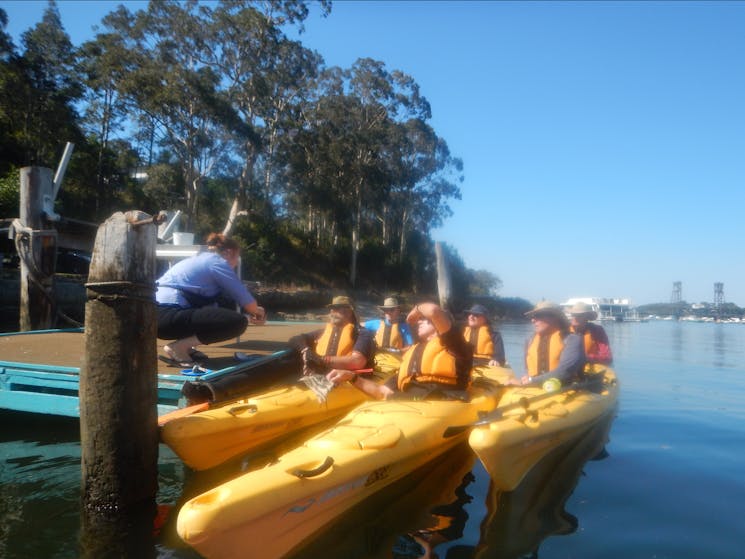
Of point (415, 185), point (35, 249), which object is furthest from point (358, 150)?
point (35, 249)

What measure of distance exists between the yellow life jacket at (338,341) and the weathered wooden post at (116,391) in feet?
8.01

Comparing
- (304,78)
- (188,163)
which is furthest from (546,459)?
(304,78)

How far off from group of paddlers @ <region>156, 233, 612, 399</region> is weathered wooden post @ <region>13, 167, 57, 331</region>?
4373mm

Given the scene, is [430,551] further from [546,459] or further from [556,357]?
[556,357]

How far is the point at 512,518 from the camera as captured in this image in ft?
15.1

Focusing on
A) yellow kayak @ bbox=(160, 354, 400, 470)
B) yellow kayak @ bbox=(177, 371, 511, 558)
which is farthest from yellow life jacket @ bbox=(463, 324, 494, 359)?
yellow kayak @ bbox=(177, 371, 511, 558)

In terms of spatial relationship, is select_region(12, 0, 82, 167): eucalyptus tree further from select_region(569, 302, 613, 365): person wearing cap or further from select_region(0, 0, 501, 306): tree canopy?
select_region(569, 302, 613, 365): person wearing cap

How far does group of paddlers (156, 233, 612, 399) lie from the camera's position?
535 cm

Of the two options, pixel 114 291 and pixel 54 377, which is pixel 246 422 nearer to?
pixel 114 291

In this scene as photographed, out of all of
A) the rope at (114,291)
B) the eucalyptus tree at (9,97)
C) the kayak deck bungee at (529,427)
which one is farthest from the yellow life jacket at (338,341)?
the eucalyptus tree at (9,97)

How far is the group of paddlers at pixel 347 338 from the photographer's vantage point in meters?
5.35

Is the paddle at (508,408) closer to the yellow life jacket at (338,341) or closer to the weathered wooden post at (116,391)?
the yellow life jacket at (338,341)

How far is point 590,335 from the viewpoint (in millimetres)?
8383

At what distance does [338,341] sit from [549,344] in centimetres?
237
